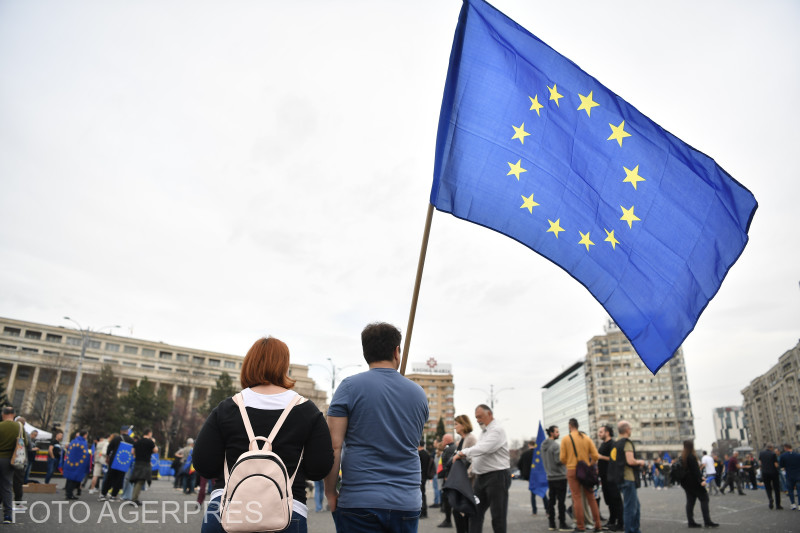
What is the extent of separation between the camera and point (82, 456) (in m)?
13.6

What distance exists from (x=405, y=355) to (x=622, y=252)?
2.55 m

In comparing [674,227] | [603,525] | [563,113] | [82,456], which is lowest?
[603,525]

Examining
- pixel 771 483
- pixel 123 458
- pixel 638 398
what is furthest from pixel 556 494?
pixel 638 398

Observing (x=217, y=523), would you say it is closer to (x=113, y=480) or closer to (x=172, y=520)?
(x=172, y=520)

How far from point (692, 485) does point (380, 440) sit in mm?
9826

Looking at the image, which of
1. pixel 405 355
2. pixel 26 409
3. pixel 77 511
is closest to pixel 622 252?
pixel 405 355

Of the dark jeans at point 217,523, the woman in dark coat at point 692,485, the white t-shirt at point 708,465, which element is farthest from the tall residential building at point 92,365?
the dark jeans at point 217,523

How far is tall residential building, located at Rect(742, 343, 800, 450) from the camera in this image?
115938mm

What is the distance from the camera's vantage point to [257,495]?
249 cm

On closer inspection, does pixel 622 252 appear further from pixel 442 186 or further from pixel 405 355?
pixel 405 355

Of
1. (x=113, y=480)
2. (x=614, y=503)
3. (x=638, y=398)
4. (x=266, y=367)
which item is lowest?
(x=113, y=480)

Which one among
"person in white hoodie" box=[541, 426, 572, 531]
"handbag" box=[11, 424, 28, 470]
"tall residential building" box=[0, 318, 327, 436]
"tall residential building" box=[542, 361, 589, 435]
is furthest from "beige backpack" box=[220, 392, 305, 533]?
"tall residential building" box=[542, 361, 589, 435]

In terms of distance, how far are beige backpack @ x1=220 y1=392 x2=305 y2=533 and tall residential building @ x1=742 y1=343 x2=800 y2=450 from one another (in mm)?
111293

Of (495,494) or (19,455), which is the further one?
(19,455)
